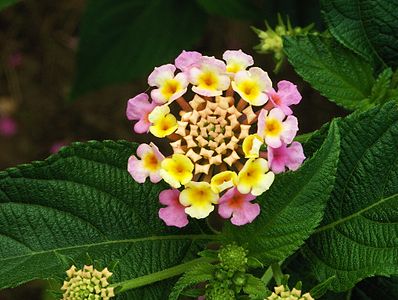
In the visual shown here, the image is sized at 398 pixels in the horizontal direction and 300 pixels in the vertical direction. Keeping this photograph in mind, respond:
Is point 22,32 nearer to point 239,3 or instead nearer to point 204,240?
point 239,3

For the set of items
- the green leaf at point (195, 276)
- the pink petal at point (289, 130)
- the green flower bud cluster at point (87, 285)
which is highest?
the pink petal at point (289, 130)

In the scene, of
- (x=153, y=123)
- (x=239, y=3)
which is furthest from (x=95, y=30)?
(x=153, y=123)

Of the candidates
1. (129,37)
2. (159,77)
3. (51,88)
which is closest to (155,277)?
(159,77)

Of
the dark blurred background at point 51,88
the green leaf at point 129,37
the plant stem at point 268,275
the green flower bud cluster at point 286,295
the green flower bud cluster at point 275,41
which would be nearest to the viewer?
the green flower bud cluster at point 286,295

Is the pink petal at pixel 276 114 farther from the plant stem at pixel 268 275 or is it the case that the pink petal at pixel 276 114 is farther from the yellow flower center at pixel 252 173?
the plant stem at pixel 268 275

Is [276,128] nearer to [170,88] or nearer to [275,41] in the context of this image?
[170,88]

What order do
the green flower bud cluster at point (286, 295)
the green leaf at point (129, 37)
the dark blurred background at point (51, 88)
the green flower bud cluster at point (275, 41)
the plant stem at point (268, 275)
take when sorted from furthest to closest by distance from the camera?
the dark blurred background at point (51, 88) → the green leaf at point (129, 37) → the green flower bud cluster at point (275, 41) → the plant stem at point (268, 275) → the green flower bud cluster at point (286, 295)

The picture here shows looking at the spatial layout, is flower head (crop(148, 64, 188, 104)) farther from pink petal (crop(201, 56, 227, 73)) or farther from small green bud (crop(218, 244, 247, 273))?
small green bud (crop(218, 244, 247, 273))

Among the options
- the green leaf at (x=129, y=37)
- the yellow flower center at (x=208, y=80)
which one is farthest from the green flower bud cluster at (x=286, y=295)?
the green leaf at (x=129, y=37)
